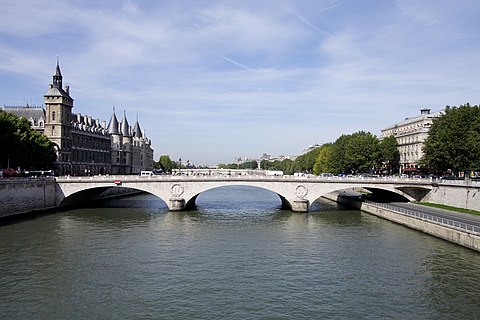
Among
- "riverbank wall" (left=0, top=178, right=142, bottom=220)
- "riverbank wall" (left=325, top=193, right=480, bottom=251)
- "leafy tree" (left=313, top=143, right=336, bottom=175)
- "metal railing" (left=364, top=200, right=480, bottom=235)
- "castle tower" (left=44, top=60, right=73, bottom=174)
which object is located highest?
"castle tower" (left=44, top=60, right=73, bottom=174)

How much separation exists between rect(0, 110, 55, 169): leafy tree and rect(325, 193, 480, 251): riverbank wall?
52.4m

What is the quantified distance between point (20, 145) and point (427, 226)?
58.9 m

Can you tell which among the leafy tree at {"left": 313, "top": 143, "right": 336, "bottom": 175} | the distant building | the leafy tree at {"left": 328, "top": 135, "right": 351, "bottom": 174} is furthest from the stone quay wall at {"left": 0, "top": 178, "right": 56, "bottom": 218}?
the distant building

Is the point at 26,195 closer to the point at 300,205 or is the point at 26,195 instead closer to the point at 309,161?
the point at 300,205

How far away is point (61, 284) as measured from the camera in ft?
89.6

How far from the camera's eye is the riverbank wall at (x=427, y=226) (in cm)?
3512

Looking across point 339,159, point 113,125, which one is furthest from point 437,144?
point 113,125

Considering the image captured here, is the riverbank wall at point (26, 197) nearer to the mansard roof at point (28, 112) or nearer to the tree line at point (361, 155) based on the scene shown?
the mansard roof at point (28, 112)

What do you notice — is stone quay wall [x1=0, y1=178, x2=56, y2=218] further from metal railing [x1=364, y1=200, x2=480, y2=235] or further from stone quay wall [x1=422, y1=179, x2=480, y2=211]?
stone quay wall [x1=422, y1=179, x2=480, y2=211]

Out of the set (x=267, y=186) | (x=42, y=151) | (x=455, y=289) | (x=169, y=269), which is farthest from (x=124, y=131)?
(x=455, y=289)

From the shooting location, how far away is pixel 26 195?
58.2m

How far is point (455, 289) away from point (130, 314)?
19.1 metres

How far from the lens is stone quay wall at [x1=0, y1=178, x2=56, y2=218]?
5372cm

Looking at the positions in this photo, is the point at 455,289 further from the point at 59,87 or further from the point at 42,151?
the point at 59,87
